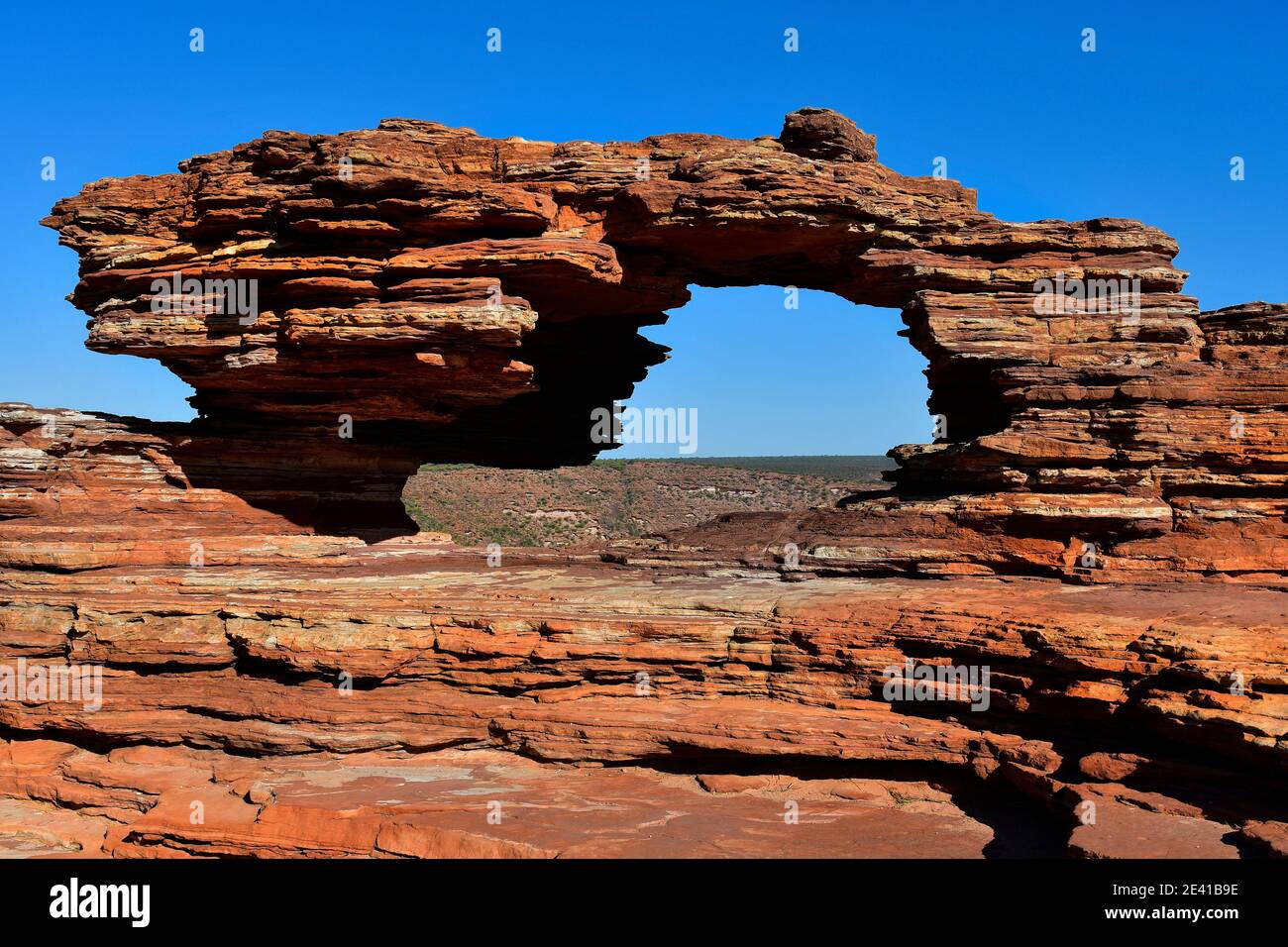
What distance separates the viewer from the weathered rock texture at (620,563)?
43.1ft

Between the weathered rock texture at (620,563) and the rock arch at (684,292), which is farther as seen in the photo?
the rock arch at (684,292)

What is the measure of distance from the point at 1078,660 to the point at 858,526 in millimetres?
5399

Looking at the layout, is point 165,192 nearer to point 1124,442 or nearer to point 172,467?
point 172,467

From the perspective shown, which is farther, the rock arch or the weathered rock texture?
the rock arch

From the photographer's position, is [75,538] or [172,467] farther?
[172,467]

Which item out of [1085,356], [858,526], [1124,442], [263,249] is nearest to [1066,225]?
[1085,356]

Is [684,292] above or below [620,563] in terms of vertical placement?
above

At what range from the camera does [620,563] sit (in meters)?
19.2

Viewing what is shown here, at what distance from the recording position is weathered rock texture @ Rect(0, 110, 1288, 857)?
43.1 feet

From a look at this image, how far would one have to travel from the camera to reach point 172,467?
777 inches

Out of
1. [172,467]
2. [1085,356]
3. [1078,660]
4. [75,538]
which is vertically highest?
[1085,356]

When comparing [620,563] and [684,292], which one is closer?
[620,563]

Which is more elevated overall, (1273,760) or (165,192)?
(165,192)
